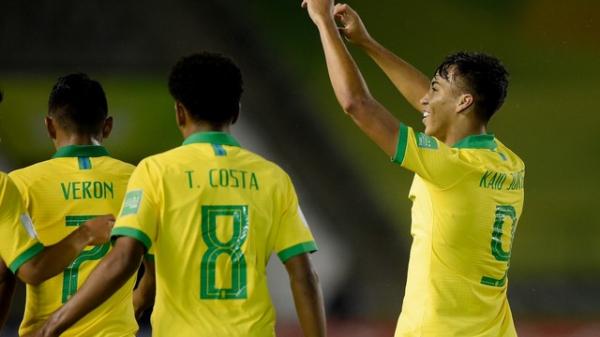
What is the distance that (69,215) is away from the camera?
11.1ft

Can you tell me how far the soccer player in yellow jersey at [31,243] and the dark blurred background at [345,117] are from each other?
3.32 meters

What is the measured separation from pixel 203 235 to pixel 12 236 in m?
0.64

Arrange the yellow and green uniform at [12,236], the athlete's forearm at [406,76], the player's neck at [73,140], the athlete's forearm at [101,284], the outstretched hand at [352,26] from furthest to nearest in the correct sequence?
the athlete's forearm at [406,76] → the outstretched hand at [352,26] → the player's neck at [73,140] → the yellow and green uniform at [12,236] → the athlete's forearm at [101,284]

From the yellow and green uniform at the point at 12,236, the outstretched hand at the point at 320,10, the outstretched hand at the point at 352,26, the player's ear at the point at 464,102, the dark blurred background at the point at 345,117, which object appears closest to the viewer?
the yellow and green uniform at the point at 12,236

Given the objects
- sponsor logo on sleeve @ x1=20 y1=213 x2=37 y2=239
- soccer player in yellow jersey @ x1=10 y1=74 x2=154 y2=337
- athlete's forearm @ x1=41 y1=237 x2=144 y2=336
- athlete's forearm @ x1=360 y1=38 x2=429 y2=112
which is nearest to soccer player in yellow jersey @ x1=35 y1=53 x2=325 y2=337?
athlete's forearm @ x1=41 y1=237 x2=144 y2=336

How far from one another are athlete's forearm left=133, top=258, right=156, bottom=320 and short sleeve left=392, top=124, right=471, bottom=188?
3.16 ft

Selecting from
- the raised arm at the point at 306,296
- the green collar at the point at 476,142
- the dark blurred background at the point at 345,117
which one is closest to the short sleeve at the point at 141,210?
the raised arm at the point at 306,296

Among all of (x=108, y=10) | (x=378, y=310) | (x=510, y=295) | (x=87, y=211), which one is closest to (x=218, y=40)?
(x=108, y=10)

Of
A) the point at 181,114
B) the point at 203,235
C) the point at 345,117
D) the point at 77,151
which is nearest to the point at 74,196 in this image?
the point at 77,151

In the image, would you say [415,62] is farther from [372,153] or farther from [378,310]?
[378,310]

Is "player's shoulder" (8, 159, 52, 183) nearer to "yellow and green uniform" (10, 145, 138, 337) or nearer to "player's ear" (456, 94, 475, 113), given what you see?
"yellow and green uniform" (10, 145, 138, 337)

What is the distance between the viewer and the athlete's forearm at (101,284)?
8.71ft

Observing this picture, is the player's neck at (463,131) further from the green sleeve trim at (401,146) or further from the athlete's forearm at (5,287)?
the athlete's forearm at (5,287)

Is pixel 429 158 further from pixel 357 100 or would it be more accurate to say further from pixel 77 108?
pixel 77 108
